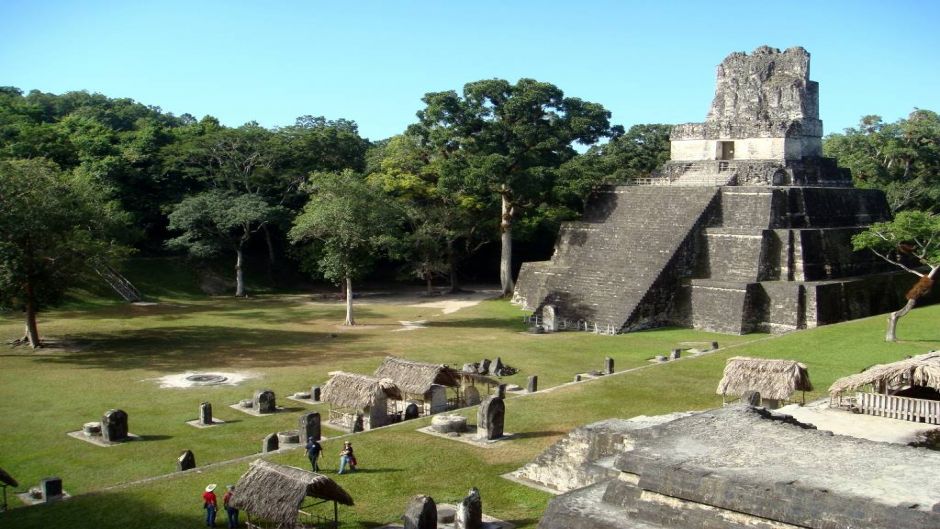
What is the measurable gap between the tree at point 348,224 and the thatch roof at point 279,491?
18.6 m

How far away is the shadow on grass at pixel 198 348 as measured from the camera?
23391 mm

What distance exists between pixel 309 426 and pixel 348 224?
14896 millimetres

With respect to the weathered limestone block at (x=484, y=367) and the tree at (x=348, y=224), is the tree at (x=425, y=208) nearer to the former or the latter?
the tree at (x=348, y=224)

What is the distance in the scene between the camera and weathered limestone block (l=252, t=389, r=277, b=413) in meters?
18.1

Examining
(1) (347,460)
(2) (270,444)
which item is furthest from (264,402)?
(1) (347,460)

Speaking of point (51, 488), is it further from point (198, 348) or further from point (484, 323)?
point (484, 323)

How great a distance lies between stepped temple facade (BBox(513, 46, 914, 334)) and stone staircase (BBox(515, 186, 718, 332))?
0.18ft

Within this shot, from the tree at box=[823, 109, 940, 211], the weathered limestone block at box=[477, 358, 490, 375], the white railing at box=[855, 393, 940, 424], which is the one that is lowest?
Result: the weathered limestone block at box=[477, 358, 490, 375]

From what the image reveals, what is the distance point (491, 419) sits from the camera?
49.9 ft

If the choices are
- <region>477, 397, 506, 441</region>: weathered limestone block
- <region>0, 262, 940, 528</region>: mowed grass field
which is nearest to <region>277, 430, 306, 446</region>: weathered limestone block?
<region>0, 262, 940, 528</region>: mowed grass field

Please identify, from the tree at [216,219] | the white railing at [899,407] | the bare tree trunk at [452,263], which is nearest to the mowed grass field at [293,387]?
the white railing at [899,407]

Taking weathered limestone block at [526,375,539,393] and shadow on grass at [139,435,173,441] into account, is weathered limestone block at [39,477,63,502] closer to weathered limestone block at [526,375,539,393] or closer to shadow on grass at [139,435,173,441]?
shadow on grass at [139,435,173,441]

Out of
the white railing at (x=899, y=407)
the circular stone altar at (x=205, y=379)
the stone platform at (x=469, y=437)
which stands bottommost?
the stone platform at (x=469, y=437)

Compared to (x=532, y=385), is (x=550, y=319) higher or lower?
higher
